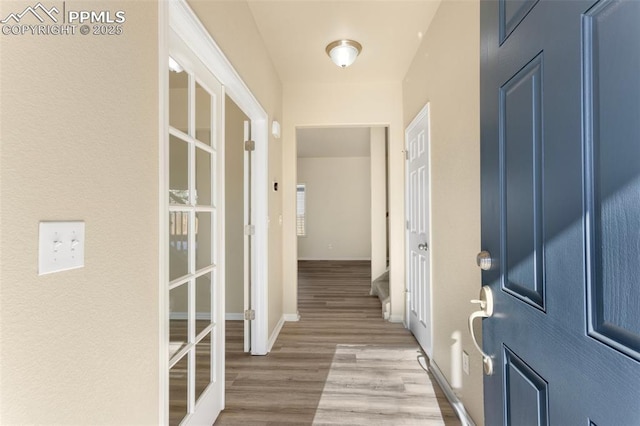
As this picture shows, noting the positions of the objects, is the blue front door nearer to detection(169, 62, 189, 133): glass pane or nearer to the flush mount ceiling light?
detection(169, 62, 189, 133): glass pane

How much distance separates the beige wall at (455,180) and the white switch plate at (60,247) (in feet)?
5.59

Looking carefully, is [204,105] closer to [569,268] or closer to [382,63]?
[569,268]

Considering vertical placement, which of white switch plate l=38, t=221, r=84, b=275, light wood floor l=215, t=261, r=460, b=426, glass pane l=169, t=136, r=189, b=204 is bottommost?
light wood floor l=215, t=261, r=460, b=426

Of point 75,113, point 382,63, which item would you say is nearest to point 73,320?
point 75,113

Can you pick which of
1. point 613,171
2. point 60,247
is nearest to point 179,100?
point 60,247

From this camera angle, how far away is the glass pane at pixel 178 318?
4.66 ft

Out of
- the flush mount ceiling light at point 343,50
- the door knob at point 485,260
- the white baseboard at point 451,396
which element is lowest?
the white baseboard at point 451,396

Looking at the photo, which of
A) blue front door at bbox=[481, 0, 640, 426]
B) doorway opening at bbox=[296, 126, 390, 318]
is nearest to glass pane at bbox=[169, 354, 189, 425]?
blue front door at bbox=[481, 0, 640, 426]

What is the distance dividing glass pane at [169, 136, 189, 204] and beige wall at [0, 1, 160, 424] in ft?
0.95

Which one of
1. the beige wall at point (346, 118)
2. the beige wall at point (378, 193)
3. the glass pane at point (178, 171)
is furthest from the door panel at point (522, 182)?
the beige wall at point (378, 193)

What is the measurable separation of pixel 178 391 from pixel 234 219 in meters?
2.44

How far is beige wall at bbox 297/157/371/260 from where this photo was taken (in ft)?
28.1

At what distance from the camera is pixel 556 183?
2.11ft

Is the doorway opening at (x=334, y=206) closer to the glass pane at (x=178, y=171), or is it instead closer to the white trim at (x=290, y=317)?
the white trim at (x=290, y=317)
